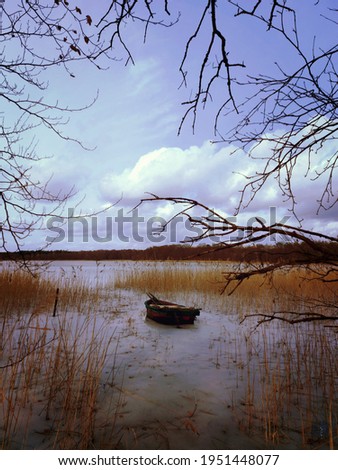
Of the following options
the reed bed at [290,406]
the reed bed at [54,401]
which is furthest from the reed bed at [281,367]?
the reed bed at [54,401]

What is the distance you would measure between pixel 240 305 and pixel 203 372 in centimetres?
459

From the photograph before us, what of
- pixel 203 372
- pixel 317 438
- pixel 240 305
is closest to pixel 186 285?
pixel 240 305

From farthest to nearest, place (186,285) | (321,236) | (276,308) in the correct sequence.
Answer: (186,285) < (276,308) < (321,236)

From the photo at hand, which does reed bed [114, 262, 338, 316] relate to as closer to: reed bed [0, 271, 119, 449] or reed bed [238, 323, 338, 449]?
reed bed [238, 323, 338, 449]

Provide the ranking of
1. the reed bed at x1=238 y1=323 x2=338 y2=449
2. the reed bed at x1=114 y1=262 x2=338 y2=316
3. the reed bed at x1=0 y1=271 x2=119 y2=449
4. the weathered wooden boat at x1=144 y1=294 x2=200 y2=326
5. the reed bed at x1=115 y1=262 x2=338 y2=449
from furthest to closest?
1. the reed bed at x1=114 y1=262 x2=338 y2=316
2. the weathered wooden boat at x1=144 y1=294 x2=200 y2=326
3. the reed bed at x1=115 y1=262 x2=338 y2=449
4. the reed bed at x1=238 y1=323 x2=338 y2=449
5. the reed bed at x1=0 y1=271 x2=119 y2=449

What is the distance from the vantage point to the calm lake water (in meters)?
2.37

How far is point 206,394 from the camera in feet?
10.1

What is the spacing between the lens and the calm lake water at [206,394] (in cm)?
237

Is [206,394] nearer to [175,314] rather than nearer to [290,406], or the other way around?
[290,406]

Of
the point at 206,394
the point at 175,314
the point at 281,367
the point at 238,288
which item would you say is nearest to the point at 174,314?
the point at 175,314

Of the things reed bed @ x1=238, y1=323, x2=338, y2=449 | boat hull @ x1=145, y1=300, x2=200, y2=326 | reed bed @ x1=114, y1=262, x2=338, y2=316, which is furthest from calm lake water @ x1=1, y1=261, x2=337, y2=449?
reed bed @ x1=114, y1=262, x2=338, y2=316

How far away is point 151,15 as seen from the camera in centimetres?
169

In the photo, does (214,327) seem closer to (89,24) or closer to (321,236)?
(321,236)

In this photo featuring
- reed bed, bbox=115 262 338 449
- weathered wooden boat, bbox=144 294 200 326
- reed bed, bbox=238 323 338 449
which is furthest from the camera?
weathered wooden boat, bbox=144 294 200 326
